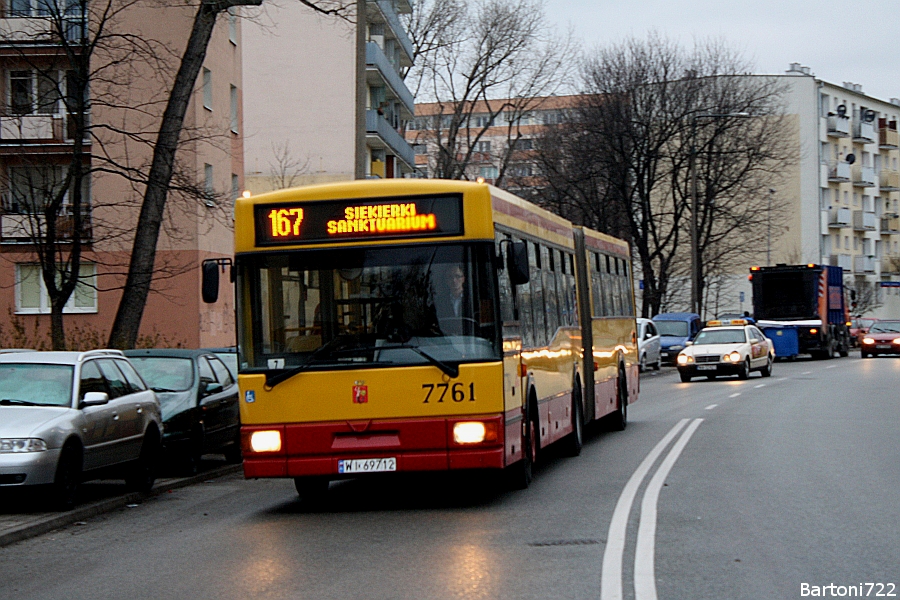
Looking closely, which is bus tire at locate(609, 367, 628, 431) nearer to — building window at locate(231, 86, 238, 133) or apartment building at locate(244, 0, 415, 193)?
building window at locate(231, 86, 238, 133)

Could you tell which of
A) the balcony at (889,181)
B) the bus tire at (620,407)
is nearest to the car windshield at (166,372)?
the bus tire at (620,407)

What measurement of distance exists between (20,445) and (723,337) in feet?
96.8

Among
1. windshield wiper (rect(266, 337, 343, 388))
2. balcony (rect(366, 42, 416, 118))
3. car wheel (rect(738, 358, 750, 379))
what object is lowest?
car wheel (rect(738, 358, 750, 379))

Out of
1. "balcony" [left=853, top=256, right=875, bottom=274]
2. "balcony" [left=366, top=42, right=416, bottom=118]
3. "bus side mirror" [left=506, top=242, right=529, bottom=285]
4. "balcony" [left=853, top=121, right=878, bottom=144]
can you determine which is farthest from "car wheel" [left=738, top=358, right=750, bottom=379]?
"balcony" [left=853, top=121, right=878, bottom=144]

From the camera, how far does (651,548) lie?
8.95m

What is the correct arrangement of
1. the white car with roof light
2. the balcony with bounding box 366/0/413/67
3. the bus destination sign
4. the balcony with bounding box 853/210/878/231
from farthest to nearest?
the balcony with bounding box 853/210/878/231 < the balcony with bounding box 366/0/413/67 < the white car with roof light < the bus destination sign

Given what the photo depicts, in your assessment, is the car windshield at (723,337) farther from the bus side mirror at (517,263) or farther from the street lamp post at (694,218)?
the bus side mirror at (517,263)

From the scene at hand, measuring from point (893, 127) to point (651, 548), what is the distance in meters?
110

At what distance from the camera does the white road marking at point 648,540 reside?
7504 millimetres

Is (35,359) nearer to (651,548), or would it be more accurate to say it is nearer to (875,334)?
(651,548)

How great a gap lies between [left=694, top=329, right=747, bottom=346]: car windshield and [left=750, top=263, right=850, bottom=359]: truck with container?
13730mm

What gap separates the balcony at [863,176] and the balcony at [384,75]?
153 ft

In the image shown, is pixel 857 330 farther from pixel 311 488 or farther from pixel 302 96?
pixel 311 488

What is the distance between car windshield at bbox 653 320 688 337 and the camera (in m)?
51.2
